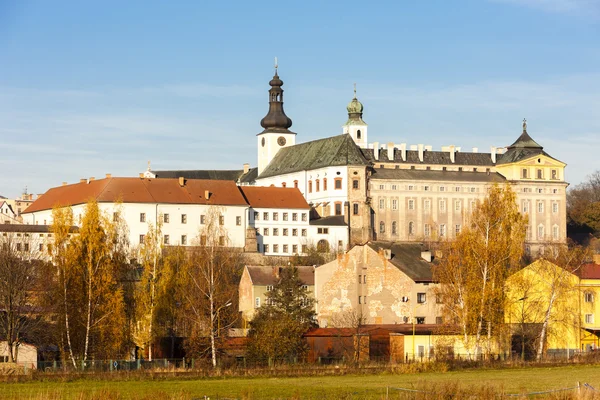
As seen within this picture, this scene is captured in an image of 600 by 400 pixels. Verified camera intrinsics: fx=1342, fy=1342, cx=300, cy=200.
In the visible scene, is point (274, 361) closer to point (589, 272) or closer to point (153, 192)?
point (589, 272)

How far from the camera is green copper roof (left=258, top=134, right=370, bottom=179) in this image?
416 ft

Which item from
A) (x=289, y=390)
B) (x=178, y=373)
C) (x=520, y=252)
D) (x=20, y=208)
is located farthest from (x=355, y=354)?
(x=20, y=208)

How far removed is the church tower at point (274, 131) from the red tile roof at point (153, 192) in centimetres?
2429

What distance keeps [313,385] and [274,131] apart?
101 metres

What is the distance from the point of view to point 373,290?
74.3 meters

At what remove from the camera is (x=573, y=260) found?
68062mm

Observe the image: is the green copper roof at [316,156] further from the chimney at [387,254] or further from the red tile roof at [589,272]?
the red tile roof at [589,272]

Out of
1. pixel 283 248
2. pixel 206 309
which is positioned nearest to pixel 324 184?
pixel 283 248

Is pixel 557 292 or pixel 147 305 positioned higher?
pixel 557 292

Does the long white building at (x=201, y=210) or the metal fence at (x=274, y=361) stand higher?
the long white building at (x=201, y=210)

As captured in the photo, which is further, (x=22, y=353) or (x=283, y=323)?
(x=283, y=323)

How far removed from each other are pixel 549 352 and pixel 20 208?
127 meters

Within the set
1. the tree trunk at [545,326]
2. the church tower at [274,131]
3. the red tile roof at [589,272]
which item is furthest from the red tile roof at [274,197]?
the tree trunk at [545,326]

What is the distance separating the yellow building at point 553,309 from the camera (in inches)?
2463
